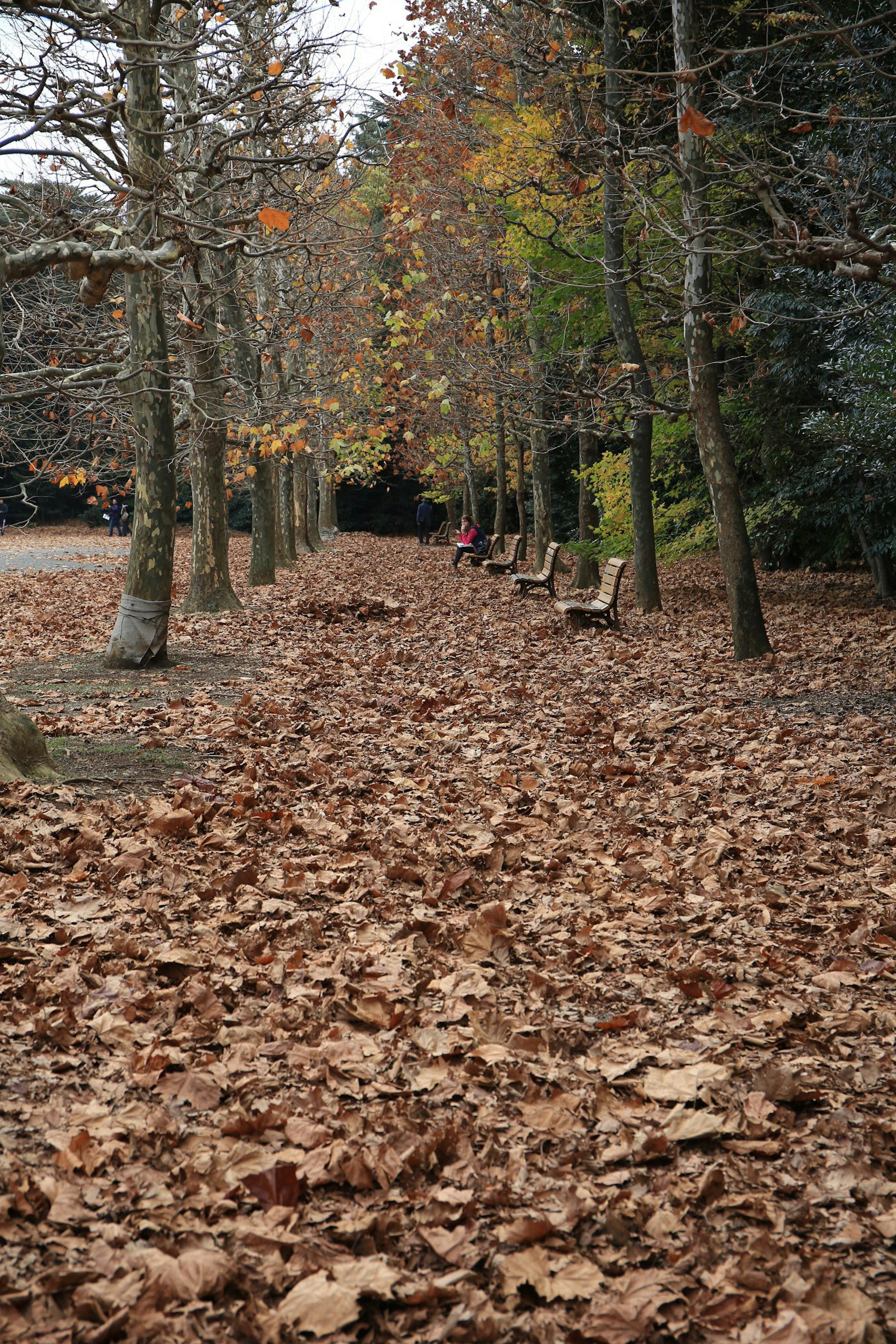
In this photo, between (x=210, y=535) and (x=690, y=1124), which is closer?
(x=690, y=1124)

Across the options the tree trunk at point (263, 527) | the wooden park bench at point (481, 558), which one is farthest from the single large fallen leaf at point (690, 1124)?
the wooden park bench at point (481, 558)

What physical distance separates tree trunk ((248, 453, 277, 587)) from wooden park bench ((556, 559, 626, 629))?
25.2ft

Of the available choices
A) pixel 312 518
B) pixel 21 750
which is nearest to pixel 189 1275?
pixel 21 750

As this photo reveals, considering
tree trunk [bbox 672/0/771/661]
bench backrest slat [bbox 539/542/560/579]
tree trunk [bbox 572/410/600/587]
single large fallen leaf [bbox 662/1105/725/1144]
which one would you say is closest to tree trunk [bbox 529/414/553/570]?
tree trunk [bbox 572/410/600/587]

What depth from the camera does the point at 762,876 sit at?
17.6 feet

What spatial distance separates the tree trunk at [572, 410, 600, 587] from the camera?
17953 millimetres

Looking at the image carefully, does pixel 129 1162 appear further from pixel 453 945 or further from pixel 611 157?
pixel 611 157

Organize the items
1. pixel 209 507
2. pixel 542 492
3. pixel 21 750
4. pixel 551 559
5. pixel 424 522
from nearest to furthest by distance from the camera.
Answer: pixel 21 750
pixel 209 507
pixel 551 559
pixel 542 492
pixel 424 522

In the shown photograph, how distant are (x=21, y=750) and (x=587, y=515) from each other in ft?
45.3

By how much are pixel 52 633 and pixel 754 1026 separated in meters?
12.0

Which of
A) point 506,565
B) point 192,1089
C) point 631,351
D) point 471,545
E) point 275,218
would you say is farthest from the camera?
point 471,545

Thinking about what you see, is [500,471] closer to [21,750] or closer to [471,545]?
[471,545]

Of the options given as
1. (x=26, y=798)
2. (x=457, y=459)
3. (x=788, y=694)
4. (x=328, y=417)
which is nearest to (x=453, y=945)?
(x=26, y=798)

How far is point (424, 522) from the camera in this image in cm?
3784
